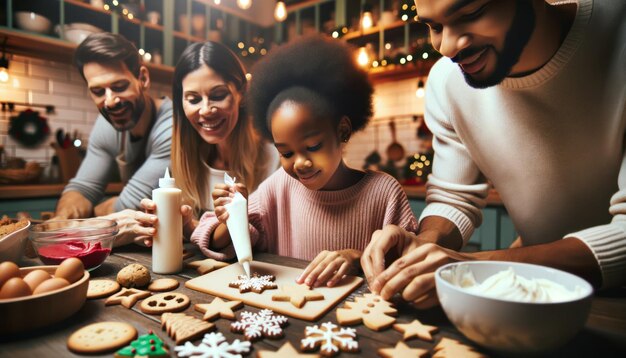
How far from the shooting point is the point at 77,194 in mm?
1650

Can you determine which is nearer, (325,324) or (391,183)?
(325,324)

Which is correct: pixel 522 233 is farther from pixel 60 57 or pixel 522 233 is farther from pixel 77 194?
pixel 60 57

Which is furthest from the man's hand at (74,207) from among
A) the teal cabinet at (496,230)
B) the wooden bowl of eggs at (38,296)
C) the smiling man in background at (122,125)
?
the teal cabinet at (496,230)

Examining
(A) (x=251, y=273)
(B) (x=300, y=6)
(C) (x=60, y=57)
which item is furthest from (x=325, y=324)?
(B) (x=300, y=6)

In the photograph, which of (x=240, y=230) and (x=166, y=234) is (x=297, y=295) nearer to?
(x=240, y=230)

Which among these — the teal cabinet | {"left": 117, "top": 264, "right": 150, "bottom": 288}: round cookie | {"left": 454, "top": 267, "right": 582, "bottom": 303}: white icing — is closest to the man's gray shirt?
A: {"left": 117, "top": 264, "right": 150, "bottom": 288}: round cookie

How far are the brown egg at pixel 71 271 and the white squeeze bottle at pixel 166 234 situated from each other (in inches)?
8.4

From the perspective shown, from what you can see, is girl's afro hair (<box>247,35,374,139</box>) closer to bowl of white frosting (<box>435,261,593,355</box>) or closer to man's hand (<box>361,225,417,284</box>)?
man's hand (<box>361,225,417,284</box>)

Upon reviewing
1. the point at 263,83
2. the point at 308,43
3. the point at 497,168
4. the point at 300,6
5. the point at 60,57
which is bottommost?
the point at 497,168

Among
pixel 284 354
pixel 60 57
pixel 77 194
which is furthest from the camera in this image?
pixel 60 57

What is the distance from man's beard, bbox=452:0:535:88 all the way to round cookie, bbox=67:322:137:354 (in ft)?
2.62

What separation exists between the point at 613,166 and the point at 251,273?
0.93 meters

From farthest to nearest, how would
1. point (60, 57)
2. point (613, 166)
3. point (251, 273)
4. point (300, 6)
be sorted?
point (300, 6) < point (60, 57) < point (613, 166) < point (251, 273)

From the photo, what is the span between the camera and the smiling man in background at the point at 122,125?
1480mm
